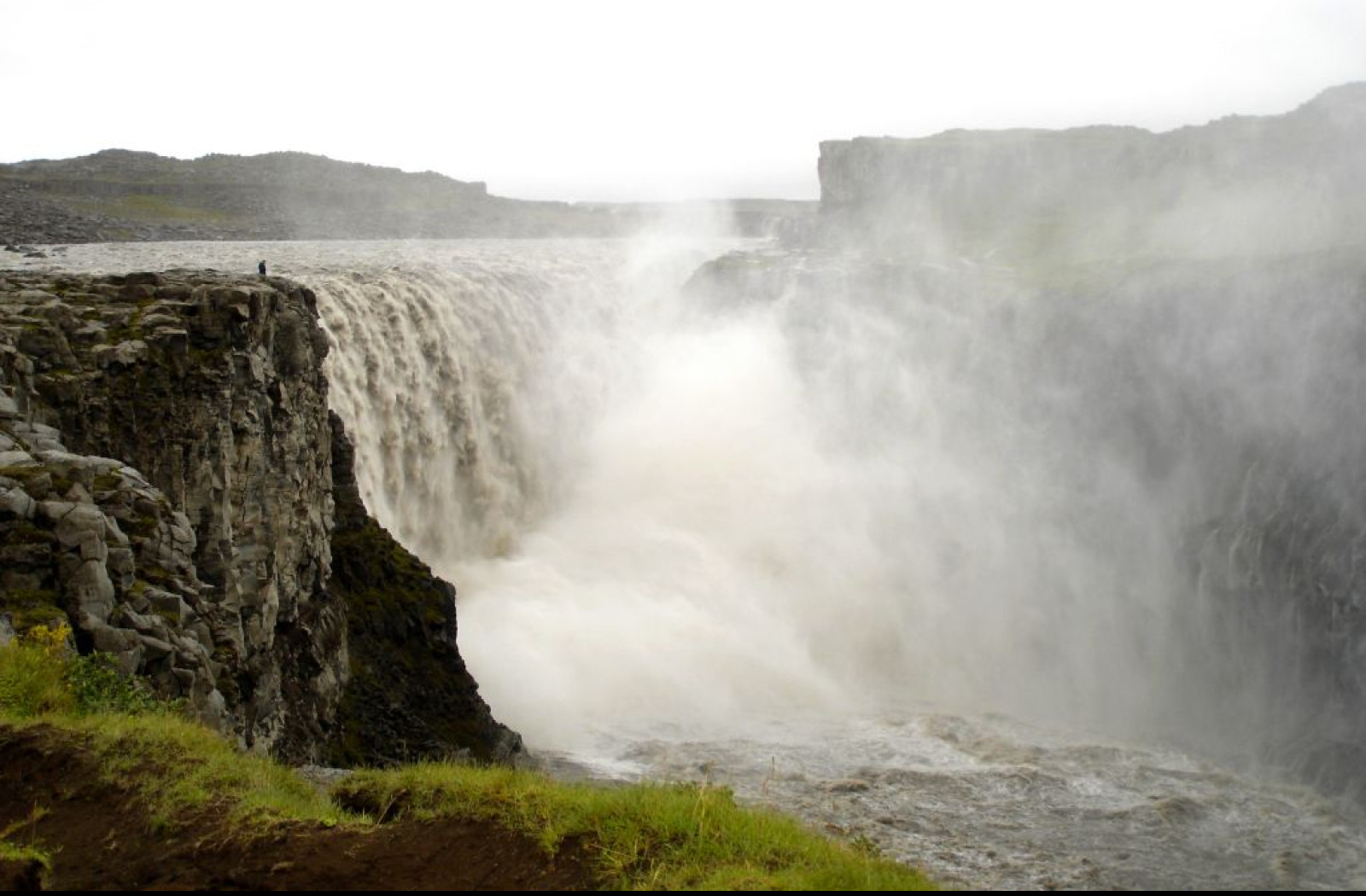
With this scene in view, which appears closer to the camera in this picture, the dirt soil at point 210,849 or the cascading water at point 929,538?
the dirt soil at point 210,849

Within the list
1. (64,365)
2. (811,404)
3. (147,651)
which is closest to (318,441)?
(64,365)

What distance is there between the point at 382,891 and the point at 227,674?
21.4ft

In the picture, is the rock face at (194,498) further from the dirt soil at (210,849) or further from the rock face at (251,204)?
the rock face at (251,204)

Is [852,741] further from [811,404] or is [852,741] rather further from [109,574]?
[811,404]

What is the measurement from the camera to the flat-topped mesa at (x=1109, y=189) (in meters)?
41.5

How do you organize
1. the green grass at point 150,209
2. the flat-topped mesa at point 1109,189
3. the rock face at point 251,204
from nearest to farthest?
1. the flat-topped mesa at point 1109,189
2. the rock face at point 251,204
3. the green grass at point 150,209

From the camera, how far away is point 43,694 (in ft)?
31.0

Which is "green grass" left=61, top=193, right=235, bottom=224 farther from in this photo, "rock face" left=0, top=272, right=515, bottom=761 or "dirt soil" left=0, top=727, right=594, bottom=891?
"dirt soil" left=0, top=727, right=594, bottom=891

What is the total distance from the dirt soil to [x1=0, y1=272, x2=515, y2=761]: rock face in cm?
230

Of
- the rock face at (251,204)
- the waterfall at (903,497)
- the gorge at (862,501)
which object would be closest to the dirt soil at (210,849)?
the gorge at (862,501)

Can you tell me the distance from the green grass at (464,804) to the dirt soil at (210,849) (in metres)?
0.14

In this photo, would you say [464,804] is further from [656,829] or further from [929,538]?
[929,538]

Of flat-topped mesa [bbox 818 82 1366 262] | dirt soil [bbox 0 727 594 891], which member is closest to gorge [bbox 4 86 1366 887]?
flat-topped mesa [bbox 818 82 1366 262]

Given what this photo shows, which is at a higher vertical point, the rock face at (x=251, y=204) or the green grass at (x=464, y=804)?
the rock face at (x=251, y=204)
